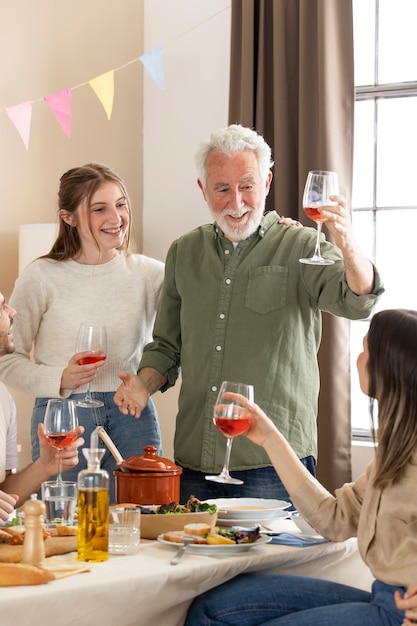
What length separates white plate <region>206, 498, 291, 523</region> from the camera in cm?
222

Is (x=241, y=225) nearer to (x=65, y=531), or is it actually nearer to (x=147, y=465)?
(x=147, y=465)

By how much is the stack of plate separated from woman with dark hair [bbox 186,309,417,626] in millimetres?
156

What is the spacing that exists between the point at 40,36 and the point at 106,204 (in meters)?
2.01

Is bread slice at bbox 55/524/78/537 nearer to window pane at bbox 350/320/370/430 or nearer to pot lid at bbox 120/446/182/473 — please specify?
pot lid at bbox 120/446/182/473

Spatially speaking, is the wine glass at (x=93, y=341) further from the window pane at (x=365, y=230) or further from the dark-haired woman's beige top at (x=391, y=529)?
the window pane at (x=365, y=230)

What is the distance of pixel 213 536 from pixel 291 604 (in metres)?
0.24

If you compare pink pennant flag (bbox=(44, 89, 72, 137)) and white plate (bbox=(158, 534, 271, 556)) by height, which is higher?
pink pennant flag (bbox=(44, 89, 72, 137))

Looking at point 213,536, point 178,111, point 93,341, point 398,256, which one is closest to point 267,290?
point 93,341

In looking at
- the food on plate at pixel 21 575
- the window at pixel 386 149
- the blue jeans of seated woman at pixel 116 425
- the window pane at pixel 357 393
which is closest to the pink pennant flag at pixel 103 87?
the window at pixel 386 149

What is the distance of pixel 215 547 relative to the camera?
1.93m

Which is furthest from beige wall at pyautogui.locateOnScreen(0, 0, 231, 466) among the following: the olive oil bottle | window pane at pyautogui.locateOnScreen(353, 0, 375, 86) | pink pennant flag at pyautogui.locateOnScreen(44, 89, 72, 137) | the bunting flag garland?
the olive oil bottle

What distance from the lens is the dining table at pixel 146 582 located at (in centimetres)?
155

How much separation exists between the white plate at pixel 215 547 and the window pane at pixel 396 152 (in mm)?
3033

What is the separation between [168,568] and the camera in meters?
1.79
